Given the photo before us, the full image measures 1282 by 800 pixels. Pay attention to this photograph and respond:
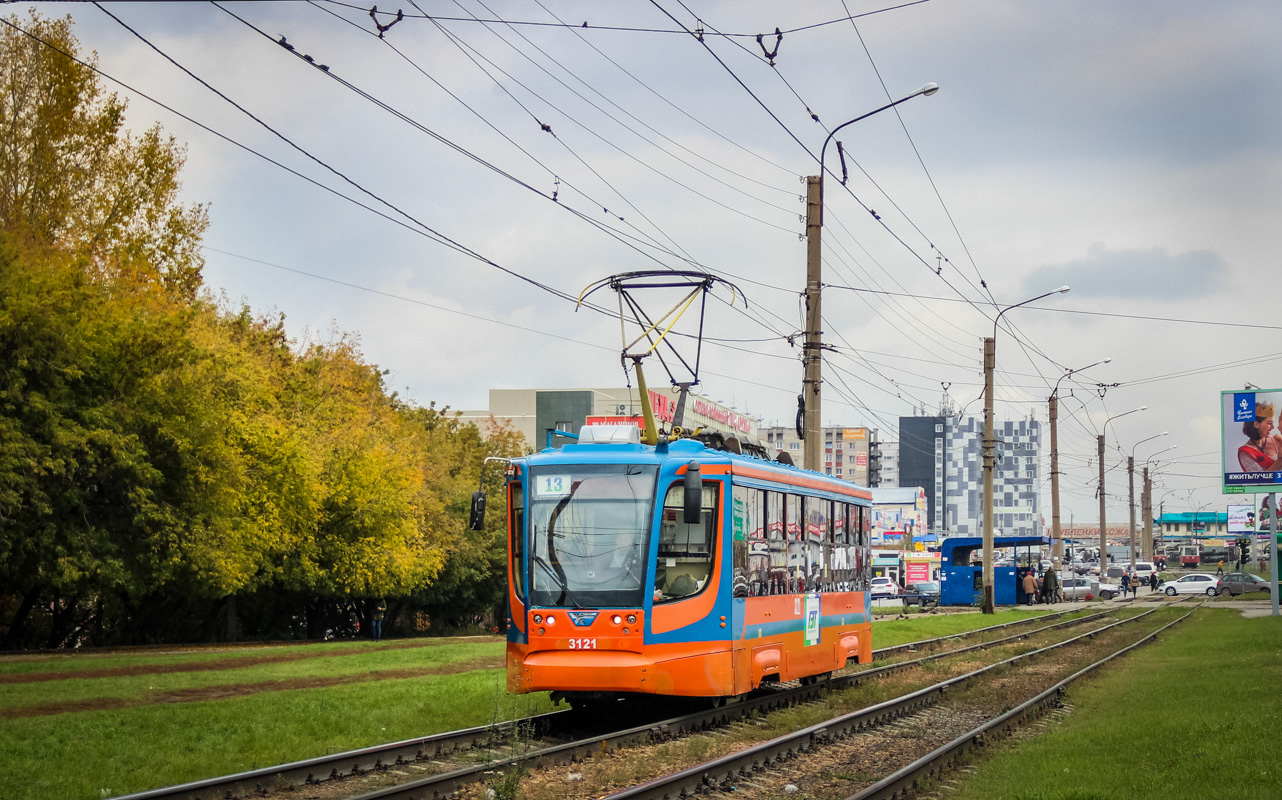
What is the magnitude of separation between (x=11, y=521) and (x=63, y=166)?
1332cm

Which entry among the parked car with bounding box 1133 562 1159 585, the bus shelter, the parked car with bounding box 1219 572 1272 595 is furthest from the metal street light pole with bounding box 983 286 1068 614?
the parked car with bounding box 1133 562 1159 585

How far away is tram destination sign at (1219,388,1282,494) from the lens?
4206 cm

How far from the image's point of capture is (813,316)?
26.2 meters

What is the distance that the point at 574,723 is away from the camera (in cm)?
1592

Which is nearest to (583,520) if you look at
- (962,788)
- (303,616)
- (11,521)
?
(962,788)

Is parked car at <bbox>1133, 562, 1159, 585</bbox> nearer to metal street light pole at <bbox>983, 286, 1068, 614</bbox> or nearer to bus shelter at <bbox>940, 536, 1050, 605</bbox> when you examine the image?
bus shelter at <bbox>940, 536, 1050, 605</bbox>

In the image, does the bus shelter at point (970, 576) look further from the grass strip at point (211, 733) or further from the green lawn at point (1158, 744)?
the grass strip at point (211, 733)

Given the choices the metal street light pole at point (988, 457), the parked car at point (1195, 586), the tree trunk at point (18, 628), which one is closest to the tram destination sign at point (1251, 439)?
the metal street light pole at point (988, 457)

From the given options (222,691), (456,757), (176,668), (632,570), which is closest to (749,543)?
(632,570)

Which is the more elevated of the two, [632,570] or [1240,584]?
[632,570]

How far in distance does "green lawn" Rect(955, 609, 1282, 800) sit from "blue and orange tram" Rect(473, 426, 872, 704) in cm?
354

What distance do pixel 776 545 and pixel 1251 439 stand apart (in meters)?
31.7

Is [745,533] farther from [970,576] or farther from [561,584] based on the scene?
[970,576]

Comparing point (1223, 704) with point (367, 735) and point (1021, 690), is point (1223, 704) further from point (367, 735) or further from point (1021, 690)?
point (367, 735)
